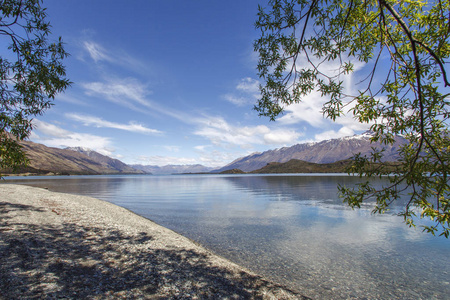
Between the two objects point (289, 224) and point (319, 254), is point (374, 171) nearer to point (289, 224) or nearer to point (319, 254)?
point (319, 254)

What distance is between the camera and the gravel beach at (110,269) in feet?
28.2

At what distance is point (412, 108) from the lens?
7.05 m

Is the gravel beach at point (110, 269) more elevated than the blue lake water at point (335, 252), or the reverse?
the gravel beach at point (110, 269)

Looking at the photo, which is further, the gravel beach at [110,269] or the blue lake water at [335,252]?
the blue lake water at [335,252]

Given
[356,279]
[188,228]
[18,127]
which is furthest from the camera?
[188,228]

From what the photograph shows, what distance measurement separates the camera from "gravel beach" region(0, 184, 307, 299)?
859 cm

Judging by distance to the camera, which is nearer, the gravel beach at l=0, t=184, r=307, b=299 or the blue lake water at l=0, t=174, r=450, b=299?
the gravel beach at l=0, t=184, r=307, b=299

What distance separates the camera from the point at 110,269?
418 inches

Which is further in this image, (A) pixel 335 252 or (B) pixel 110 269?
(A) pixel 335 252

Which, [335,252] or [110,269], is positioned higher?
[110,269]

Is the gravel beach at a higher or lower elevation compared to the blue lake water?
higher

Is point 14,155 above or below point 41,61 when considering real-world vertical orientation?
below

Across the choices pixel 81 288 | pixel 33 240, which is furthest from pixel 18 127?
pixel 81 288

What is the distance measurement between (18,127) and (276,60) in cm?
1523
